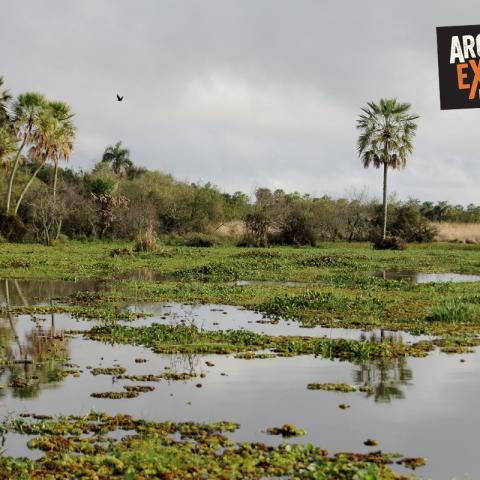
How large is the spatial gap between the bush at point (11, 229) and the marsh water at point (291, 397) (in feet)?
128

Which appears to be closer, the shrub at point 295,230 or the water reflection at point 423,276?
the water reflection at point 423,276

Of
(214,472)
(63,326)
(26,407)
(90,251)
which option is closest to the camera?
(214,472)

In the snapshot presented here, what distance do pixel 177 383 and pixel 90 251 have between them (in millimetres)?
36109

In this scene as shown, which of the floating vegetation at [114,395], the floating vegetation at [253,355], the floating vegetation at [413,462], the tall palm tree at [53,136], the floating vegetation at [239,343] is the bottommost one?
the floating vegetation at [413,462]

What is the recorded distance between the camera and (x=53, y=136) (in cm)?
5856

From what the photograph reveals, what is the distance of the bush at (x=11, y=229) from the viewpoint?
54375 mm

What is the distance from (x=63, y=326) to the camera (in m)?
18.8

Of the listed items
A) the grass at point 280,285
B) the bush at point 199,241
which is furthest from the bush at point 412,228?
the bush at point 199,241

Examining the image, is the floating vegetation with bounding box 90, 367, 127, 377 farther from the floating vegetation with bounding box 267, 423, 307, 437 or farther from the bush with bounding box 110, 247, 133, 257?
the bush with bounding box 110, 247, 133, 257

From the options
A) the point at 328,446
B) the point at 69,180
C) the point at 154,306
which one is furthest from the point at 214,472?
the point at 69,180

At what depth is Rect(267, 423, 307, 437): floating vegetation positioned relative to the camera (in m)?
9.85

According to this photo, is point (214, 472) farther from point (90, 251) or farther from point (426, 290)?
→ point (90, 251)

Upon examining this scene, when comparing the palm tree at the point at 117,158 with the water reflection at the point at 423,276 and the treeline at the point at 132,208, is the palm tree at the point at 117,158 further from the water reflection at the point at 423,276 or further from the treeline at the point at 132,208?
the water reflection at the point at 423,276

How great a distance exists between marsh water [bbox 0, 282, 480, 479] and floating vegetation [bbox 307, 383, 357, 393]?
0.17 m
